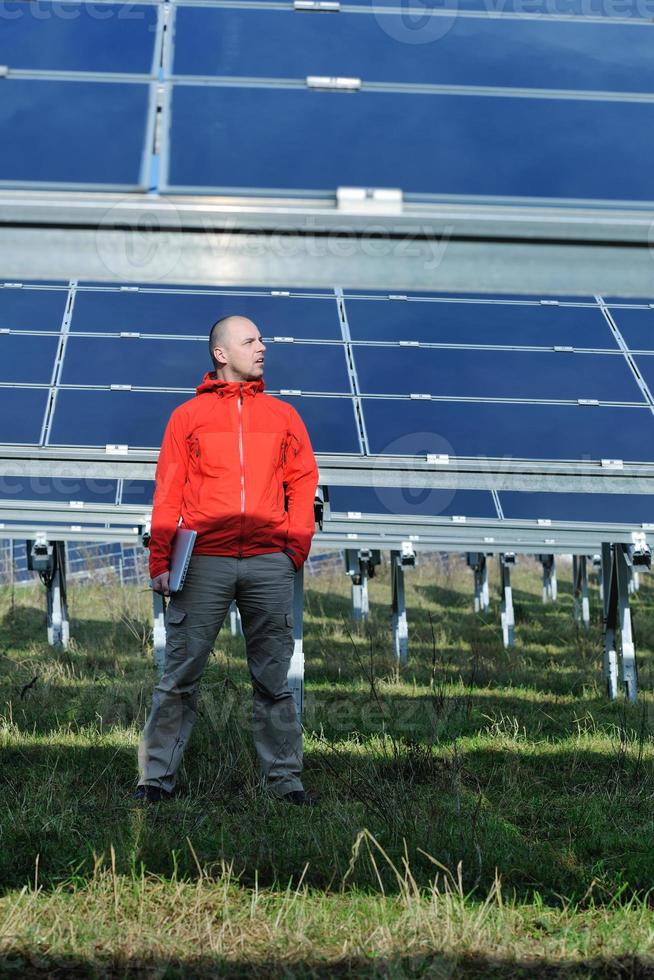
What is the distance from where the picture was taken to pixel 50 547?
10.3m

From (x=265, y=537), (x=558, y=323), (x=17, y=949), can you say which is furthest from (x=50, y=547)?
(x=17, y=949)

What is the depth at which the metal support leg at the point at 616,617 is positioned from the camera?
7.20 m

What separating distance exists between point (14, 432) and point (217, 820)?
2922 millimetres

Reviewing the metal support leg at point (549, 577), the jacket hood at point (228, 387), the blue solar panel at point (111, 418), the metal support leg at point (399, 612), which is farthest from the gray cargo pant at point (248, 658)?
the metal support leg at point (549, 577)

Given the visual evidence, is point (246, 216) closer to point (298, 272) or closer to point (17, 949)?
point (298, 272)

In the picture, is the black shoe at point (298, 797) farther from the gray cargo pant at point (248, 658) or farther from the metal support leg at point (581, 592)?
the metal support leg at point (581, 592)

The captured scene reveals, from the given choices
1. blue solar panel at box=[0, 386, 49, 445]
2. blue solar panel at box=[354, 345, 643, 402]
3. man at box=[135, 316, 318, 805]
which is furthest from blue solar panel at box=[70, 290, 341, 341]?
man at box=[135, 316, 318, 805]

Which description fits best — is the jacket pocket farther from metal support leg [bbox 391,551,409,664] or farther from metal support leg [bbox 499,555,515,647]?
metal support leg [bbox 499,555,515,647]

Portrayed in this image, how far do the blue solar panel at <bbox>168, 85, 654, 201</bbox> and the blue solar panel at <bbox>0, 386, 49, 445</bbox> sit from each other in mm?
2705

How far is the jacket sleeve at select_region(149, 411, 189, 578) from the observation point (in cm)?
445

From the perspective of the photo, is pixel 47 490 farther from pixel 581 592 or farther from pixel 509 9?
pixel 581 592

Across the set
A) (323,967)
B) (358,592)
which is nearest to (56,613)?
(358,592)

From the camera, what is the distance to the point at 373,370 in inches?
270

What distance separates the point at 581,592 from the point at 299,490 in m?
9.85
